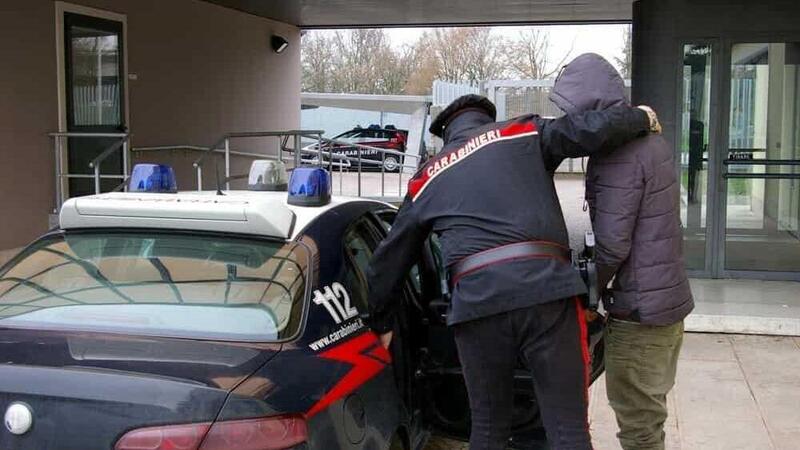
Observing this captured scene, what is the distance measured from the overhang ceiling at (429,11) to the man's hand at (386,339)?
9611 millimetres

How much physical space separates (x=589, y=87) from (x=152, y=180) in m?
1.84

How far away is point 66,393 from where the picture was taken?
219cm

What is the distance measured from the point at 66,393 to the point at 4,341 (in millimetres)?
457

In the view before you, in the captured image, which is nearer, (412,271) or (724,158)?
(412,271)

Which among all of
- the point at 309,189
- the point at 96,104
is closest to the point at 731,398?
the point at 309,189

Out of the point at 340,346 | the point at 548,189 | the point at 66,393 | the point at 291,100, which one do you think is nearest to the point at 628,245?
the point at 548,189

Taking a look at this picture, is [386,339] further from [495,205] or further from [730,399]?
[730,399]

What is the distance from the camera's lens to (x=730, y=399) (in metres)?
4.97

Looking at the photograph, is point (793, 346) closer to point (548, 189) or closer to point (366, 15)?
point (548, 189)

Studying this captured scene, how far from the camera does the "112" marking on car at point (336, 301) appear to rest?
9.25 feet

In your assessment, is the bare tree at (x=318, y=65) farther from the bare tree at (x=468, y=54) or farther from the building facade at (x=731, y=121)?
the building facade at (x=731, y=121)

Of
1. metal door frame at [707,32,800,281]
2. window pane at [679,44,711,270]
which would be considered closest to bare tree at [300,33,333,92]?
window pane at [679,44,711,270]

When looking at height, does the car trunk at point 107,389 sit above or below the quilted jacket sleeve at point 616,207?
below

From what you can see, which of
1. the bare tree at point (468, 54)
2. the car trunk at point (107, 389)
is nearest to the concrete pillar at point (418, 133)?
the bare tree at point (468, 54)
